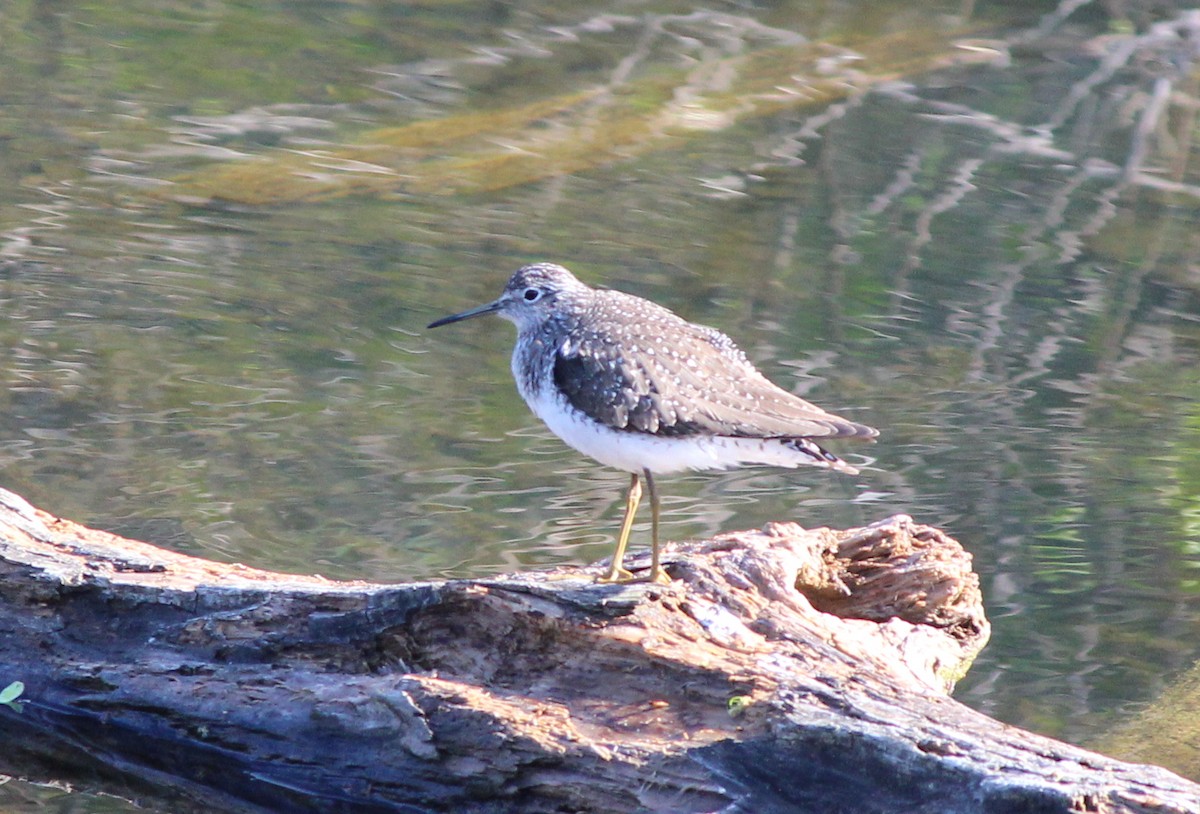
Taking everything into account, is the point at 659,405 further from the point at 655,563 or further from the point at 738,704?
Answer: the point at 738,704

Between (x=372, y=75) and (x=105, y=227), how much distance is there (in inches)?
138

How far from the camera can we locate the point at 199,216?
10.1 m

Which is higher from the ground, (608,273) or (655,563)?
(655,563)

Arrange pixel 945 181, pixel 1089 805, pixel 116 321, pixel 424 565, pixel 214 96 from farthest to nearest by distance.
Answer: pixel 214 96
pixel 945 181
pixel 116 321
pixel 424 565
pixel 1089 805

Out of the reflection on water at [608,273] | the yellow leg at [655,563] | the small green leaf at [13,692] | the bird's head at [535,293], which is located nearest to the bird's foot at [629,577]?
the yellow leg at [655,563]

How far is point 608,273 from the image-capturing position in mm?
9555

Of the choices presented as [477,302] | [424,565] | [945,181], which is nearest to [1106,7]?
[945,181]

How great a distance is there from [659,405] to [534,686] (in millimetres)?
1008

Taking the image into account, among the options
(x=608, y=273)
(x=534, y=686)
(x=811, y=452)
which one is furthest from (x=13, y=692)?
(x=608, y=273)

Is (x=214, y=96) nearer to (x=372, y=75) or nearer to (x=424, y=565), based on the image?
(x=372, y=75)

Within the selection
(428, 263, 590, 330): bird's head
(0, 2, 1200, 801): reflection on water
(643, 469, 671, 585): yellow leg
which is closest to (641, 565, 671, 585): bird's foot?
(643, 469, 671, 585): yellow leg

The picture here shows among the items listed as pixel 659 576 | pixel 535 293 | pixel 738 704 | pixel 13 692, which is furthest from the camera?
pixel 535 293

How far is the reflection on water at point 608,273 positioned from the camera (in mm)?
6867

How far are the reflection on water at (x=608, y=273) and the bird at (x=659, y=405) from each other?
1.45m
